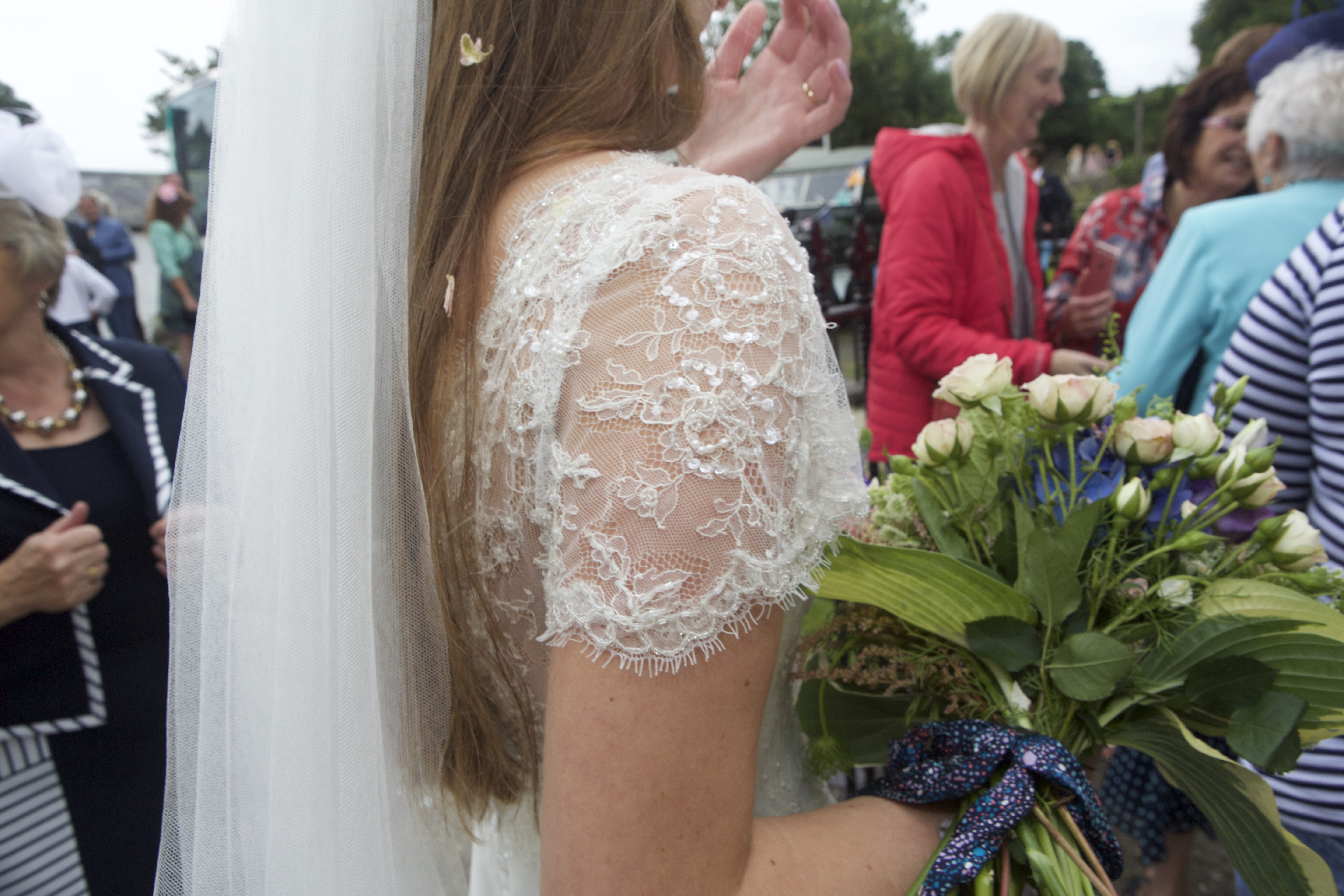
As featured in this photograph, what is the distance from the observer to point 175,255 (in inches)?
317

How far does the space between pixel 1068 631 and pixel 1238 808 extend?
280 millimetres

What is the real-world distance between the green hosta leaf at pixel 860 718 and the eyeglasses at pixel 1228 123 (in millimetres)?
3204

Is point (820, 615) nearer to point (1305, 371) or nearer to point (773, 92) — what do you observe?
point (773, 92)

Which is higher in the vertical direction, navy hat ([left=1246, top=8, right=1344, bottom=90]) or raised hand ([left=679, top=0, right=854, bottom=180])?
navy hat ([left=1246, top=8, right=1344, bottom=90])

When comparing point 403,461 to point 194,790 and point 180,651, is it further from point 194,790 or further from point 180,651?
point 194,790

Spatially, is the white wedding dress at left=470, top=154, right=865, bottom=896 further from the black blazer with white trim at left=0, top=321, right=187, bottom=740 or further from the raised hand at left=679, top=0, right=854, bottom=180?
the black blazer with white trim at left=0, top=321, right=187, bottom=740

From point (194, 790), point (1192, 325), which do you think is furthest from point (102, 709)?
point (1192, 325)

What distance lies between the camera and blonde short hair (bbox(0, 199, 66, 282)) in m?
1.88

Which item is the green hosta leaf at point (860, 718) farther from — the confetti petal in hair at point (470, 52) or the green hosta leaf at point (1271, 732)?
the confetti petal in hair at point (470, 52)

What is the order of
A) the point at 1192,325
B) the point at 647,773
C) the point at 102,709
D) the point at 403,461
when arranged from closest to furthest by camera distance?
the point at 647,773
the point at 403,461
the point at 102,709
the point at 1192,325

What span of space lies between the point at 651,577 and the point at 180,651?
2.23 ft

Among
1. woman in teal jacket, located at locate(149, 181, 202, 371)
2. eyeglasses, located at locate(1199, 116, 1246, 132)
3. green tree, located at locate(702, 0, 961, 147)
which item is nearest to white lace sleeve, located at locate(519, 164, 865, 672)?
eyeglasses, located at locate(1199, 116, 1246, 132)

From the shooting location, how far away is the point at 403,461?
0.99m

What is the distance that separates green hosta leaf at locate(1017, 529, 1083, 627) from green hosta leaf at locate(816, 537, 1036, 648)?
0.08 ft
